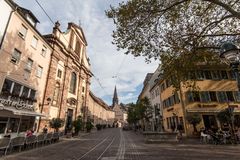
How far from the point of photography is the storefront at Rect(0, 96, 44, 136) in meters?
15.0

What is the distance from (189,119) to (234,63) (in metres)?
17.6

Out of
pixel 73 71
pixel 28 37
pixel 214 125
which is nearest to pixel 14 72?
pixel 28 37

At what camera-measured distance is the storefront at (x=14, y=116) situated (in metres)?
15.0

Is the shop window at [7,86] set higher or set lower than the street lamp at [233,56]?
higher

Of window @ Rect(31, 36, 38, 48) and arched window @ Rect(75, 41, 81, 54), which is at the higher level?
arched window @ Rect(75, 41, 81, 54)

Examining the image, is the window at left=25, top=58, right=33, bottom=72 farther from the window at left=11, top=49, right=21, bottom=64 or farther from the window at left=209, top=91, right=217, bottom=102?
the window at left=209, top=91, right=217, bottom=102

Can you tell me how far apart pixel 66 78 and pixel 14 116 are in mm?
14173

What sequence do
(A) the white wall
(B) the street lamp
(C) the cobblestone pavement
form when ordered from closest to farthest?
(B) the street lamp < (C) the cobblestone pavement < (A) the white wall

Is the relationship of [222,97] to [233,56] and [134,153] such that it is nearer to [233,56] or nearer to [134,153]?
[134,153]

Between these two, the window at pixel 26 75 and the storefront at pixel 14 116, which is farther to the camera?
the window at pixel 26 75

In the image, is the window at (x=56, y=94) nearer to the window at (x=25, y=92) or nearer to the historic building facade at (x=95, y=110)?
the window at (x=25, y=92)

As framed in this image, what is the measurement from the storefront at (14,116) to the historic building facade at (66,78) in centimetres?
347

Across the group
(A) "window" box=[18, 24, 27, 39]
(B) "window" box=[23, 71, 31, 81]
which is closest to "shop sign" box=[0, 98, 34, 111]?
(B) "window" box=[23, 71, 31, 81]

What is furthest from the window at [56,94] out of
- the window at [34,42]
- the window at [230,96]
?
the window at [230,96]
